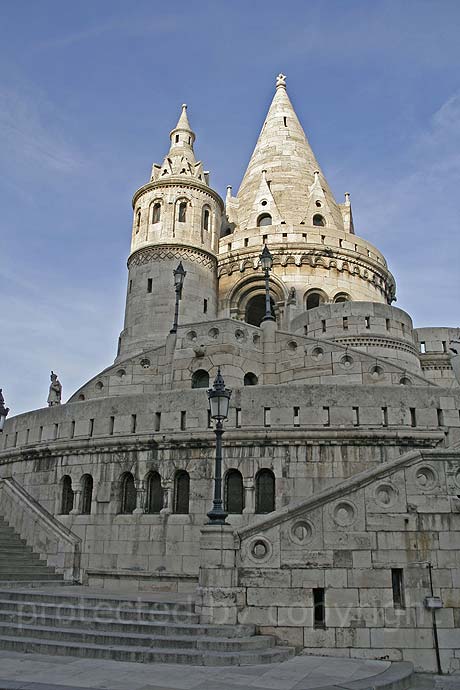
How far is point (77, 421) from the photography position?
16734 mm

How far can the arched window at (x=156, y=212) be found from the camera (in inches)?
1128

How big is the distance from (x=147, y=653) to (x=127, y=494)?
6.99 m

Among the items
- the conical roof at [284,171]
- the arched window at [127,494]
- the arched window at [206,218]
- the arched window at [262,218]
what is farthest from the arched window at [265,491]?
the arched window at [262,218]

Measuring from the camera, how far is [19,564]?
48.0 ft

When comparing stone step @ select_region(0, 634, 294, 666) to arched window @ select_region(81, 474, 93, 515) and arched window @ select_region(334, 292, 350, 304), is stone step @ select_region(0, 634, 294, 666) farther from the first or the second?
arched window @ select_region(334, 292, 350, 304)

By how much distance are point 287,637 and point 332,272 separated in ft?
75.6

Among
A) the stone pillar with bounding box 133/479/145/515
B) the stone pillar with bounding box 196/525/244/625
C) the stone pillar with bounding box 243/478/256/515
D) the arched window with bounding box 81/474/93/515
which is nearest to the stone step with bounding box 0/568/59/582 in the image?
the arched window with bounding box 81/474/93/515

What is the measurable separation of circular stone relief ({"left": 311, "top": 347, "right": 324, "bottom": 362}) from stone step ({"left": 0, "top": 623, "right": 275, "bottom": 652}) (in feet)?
31.8

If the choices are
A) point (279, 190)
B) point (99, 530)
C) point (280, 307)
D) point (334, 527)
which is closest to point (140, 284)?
point (280, 307)

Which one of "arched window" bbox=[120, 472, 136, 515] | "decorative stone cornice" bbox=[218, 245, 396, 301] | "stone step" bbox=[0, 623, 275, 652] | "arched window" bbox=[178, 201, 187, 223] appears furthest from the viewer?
"decorative stone cornice" bbox=[218, 245, 396, 301]

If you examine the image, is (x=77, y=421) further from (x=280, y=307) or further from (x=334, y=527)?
(x=280, y=307)

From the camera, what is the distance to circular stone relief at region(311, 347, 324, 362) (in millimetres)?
18125

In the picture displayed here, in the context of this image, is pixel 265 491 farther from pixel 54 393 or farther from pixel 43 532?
pixel 54 393

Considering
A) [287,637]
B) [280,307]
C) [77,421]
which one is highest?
[280,307]
